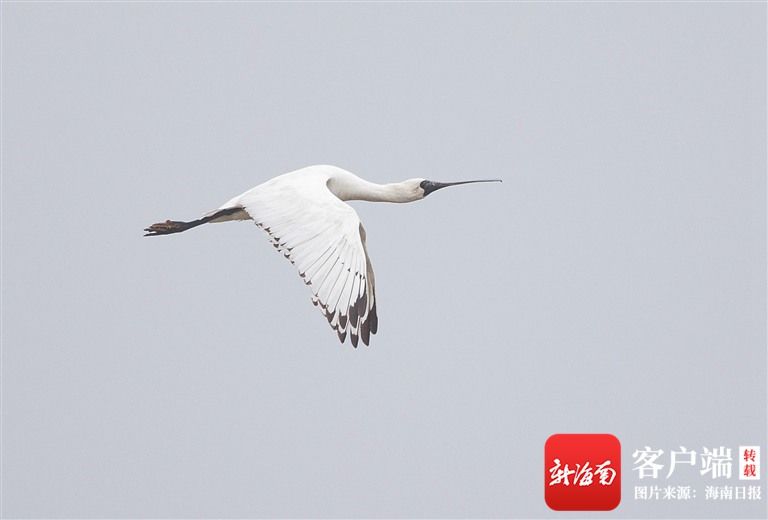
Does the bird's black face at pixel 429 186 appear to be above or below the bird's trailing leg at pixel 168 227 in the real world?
above

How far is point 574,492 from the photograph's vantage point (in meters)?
10.9

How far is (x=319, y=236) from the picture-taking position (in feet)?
33.9

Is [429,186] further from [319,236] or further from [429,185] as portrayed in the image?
[319,236]

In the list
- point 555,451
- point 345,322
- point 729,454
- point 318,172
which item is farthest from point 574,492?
point 318,172

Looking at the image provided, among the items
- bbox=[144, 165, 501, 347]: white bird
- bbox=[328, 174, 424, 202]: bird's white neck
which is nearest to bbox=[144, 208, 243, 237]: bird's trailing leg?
bbox=[144, 165, 501, 347]: white bird

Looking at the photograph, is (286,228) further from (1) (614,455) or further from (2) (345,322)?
(1) (614,455)

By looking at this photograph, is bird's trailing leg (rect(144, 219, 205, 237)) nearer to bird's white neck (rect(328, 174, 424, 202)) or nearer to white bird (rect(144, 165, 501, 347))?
white bird (rect(144, 165, 501, 347))

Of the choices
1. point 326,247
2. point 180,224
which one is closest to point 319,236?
point 326,247

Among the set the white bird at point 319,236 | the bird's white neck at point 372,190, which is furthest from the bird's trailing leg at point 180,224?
the bird's white neck at point 372,190

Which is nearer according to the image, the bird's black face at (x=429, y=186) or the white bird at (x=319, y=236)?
the white bird at (x=319, y=236)

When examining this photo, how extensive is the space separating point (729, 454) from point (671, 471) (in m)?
0.46

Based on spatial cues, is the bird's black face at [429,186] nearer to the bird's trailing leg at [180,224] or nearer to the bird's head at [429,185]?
the bird's head at [429,185]

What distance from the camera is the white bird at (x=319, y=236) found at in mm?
10008

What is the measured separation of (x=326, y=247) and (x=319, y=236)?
0.13 m
